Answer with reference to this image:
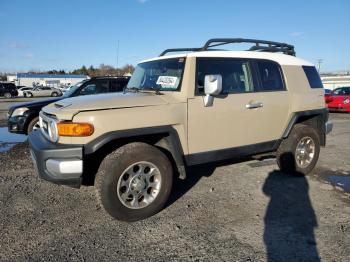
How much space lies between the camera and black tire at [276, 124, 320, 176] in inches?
215

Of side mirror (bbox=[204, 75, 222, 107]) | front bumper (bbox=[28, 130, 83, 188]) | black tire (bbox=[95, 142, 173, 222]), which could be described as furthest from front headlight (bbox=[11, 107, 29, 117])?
side mirror (bbox=[204, 75, 222, 107])

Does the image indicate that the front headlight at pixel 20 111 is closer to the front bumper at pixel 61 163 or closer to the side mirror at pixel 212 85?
the front bumper at pixel 61 163

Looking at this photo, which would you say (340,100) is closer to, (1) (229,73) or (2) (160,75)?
(1) (229,73)

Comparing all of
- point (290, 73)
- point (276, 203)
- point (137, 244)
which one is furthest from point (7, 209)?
point (290, 73)

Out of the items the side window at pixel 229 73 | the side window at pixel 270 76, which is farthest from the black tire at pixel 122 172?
the side window at pixel 270 76

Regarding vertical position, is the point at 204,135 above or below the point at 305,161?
above

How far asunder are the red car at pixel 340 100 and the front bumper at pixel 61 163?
54.9ft

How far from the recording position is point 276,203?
4.50 m

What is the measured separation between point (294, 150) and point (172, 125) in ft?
8.19

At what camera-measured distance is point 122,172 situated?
3.75 metres

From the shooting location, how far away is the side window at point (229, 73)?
439cm

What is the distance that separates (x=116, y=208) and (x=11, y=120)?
230 inches

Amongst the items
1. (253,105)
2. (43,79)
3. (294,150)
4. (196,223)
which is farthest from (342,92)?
(43,79)

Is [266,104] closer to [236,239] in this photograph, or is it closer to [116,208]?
[236,239]
